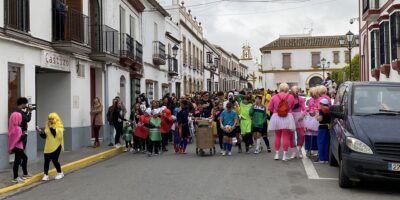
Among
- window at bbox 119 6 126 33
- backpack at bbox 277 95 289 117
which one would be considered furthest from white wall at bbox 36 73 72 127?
backpack at bbox 277 95 289 117

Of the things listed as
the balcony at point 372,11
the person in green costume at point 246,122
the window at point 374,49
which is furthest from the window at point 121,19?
the window at point 374,49

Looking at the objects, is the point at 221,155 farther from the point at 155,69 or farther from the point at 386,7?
the point at 155,69

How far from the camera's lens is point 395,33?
801 inches

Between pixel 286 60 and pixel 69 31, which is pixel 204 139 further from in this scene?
pixel 286 60

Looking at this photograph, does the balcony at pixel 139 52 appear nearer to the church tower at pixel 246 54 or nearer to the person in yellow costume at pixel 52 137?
the person in yellow costume at pixel 52 137

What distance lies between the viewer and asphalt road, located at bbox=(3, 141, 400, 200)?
834cm

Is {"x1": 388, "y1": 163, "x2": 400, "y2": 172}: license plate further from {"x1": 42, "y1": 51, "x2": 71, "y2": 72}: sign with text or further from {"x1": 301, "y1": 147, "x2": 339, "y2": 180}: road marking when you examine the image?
{"x1": 42, "y1": 51, "x2": 71, "y2": 72}: sign with text

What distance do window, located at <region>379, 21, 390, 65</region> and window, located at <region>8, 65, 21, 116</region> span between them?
15708 mm

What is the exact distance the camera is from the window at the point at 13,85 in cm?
1259

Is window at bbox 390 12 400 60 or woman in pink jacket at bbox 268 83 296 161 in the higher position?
window at bbox 390 12 400 60

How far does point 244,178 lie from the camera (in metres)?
9.95

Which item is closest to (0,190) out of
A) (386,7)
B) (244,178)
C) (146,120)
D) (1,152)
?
(1,152)

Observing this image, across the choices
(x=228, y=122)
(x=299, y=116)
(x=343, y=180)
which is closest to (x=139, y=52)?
(x=228, y=122)

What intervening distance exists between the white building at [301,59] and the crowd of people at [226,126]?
51377mm
